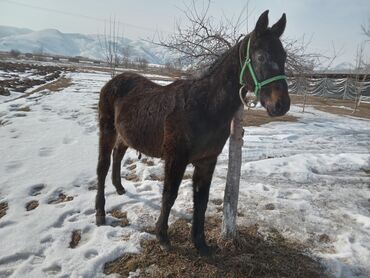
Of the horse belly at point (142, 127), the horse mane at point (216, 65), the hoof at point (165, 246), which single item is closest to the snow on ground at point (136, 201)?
the hoof at point (165, 246)

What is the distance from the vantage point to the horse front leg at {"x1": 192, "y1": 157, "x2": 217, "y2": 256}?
3.62 meters

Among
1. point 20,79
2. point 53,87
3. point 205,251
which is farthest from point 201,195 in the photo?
point 20,79

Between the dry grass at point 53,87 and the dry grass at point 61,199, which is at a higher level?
the dry grass at point 61,199

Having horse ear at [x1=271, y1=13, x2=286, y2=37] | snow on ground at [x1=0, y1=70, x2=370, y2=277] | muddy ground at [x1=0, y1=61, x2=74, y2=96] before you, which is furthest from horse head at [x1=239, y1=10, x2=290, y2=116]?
muddy ground at [x1=0, y1=61, x2=74, y2=96]

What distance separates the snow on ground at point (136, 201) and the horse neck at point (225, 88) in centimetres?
188

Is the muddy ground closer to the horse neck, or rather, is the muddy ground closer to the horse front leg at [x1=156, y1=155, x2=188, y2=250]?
the horse front leg at [x1=156, y1=155, x2=188, y2=250]

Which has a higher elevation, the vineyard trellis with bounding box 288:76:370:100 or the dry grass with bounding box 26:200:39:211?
the vineyard trellis with bounding box 288:76:370:100

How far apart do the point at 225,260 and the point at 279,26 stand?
253 cm

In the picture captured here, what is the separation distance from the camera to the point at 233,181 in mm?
3855

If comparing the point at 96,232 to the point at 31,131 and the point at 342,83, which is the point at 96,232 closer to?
the point at 31,131

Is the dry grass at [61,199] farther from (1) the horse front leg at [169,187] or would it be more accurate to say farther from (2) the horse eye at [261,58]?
(2) the horse eye at [261,58]

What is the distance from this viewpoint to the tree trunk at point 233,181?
12.5 feet

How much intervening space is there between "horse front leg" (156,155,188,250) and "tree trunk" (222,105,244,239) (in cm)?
73

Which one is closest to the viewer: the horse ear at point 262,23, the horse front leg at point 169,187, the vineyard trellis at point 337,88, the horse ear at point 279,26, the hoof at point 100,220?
the horse ear at point 262,23
